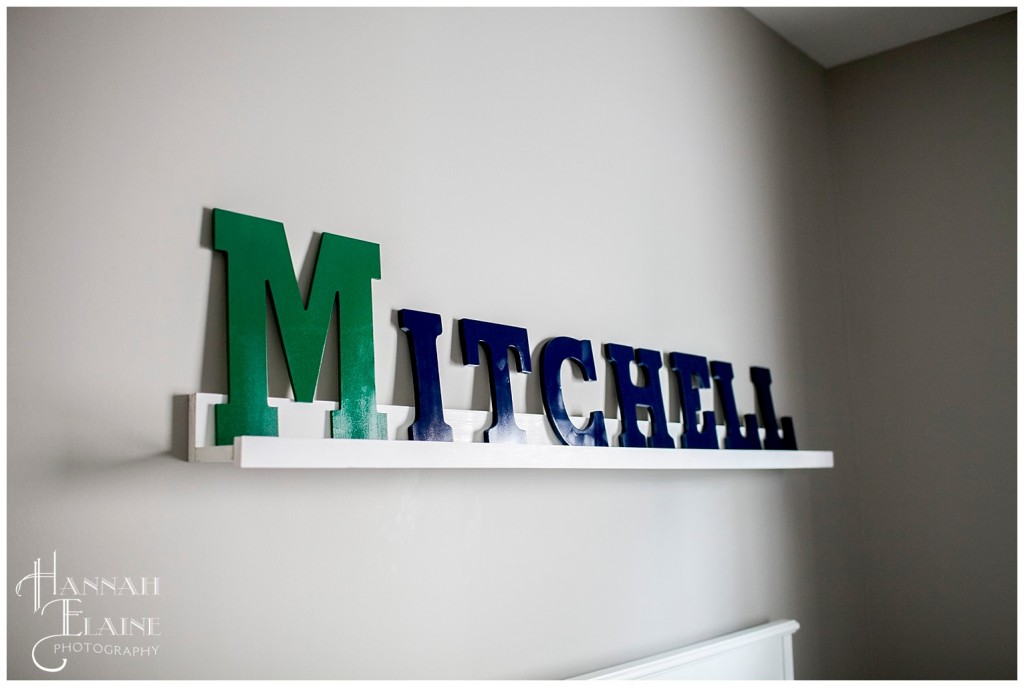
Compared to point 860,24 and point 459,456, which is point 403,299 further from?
point 860,24

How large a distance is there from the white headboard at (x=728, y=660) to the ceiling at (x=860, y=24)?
161cm

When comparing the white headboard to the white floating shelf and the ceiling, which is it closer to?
the white floating shelf

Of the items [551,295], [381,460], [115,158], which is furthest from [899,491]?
[115,158]

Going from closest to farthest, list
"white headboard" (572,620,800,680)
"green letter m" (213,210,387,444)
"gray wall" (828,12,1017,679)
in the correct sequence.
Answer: "green letter m" (213,210,387,444) → "white headboard" (572,620,800,680) → "gray wall" (828,12,1017,679)

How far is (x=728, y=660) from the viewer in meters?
1.97

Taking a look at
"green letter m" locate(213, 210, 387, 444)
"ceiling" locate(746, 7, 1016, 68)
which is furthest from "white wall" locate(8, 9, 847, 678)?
"ceiling" locate(746, 7, 1016, 68)

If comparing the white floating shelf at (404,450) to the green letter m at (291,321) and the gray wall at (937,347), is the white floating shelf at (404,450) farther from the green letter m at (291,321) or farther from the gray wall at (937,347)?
the gray wall at (937,347)

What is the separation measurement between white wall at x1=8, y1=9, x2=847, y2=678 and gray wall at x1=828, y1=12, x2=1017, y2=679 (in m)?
0.23

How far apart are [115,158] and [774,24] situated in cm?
195

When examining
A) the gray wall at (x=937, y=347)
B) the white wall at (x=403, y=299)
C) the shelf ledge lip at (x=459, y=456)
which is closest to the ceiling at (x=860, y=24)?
the gray wall at (x=937, y=347)

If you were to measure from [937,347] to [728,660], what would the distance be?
110 centimetres

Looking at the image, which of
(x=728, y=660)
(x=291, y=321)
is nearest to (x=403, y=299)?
(x=291, y=321)

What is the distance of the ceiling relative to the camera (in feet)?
7.98

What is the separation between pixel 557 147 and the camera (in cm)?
183
